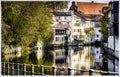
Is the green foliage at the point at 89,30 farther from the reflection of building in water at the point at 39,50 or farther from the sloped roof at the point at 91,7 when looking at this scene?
the reflection of building in water at the point at 39,50

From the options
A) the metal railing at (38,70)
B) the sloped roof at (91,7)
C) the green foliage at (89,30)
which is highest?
the sloped roof at (91,7)

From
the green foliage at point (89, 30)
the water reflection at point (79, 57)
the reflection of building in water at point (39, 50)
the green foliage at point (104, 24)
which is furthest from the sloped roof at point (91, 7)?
the reflection of building in water at point (39, 50)

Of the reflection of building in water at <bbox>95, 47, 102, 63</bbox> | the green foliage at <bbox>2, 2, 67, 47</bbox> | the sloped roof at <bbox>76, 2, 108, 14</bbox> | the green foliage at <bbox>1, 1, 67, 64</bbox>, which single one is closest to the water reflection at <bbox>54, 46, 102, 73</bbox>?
the reflection of building in water at <bbox>95, 47, 102, 63</bbox>

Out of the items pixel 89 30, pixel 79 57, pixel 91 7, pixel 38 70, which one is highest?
pixel 91 7

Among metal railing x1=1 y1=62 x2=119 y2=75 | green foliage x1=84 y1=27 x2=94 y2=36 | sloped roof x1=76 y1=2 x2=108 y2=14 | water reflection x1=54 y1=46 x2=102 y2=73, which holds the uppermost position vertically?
sloped roof x1=76 y1=2 x2=108 y2=14

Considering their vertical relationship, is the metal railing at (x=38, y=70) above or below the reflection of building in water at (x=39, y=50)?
below

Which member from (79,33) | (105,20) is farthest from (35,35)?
(105,20)

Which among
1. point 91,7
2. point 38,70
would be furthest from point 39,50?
point 91,7

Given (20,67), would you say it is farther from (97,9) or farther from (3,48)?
(97,9)

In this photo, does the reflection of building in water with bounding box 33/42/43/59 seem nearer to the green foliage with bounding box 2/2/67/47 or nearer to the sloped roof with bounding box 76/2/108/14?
the green foliage with bounding box 2/2/67/47

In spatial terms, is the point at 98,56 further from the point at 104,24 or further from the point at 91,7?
the point at 91,7

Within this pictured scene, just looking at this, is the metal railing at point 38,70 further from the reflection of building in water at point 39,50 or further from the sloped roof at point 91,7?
the sloped roof at point 91,7
